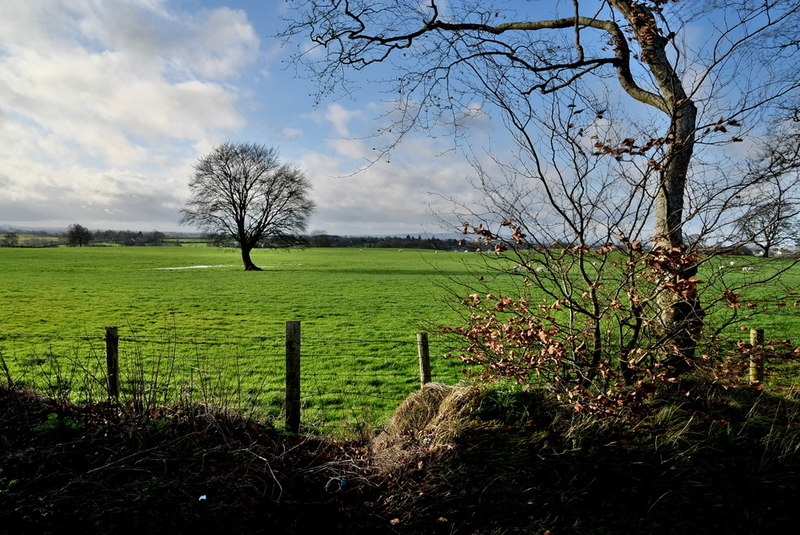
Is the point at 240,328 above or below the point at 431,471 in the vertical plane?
below

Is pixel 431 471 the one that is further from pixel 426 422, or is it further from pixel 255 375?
pixel 255 375

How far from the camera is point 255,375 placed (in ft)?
32.9

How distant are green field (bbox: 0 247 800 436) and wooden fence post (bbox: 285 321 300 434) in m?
0.40

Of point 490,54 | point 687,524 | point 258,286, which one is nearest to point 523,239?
point 687,524

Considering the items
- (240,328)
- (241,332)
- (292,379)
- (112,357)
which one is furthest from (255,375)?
(240,328)

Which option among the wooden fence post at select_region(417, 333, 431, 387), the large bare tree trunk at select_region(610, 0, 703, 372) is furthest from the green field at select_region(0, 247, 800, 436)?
the large bare tree trunk at select_region(610, 0, 703, 372)

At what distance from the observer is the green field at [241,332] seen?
7.46 meters

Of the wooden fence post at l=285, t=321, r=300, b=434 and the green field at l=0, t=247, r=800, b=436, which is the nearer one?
the wooden fence post at l=285, t=321, r=300, b=434

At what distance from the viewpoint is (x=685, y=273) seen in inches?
206

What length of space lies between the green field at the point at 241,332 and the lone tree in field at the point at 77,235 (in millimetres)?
64515

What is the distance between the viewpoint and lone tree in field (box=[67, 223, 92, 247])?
8950 centimetres

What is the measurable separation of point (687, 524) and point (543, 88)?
564 centimetres

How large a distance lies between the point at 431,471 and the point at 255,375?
22.2 ft

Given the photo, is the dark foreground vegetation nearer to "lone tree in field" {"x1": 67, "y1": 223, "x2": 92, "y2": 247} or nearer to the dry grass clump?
the dry grass clump
